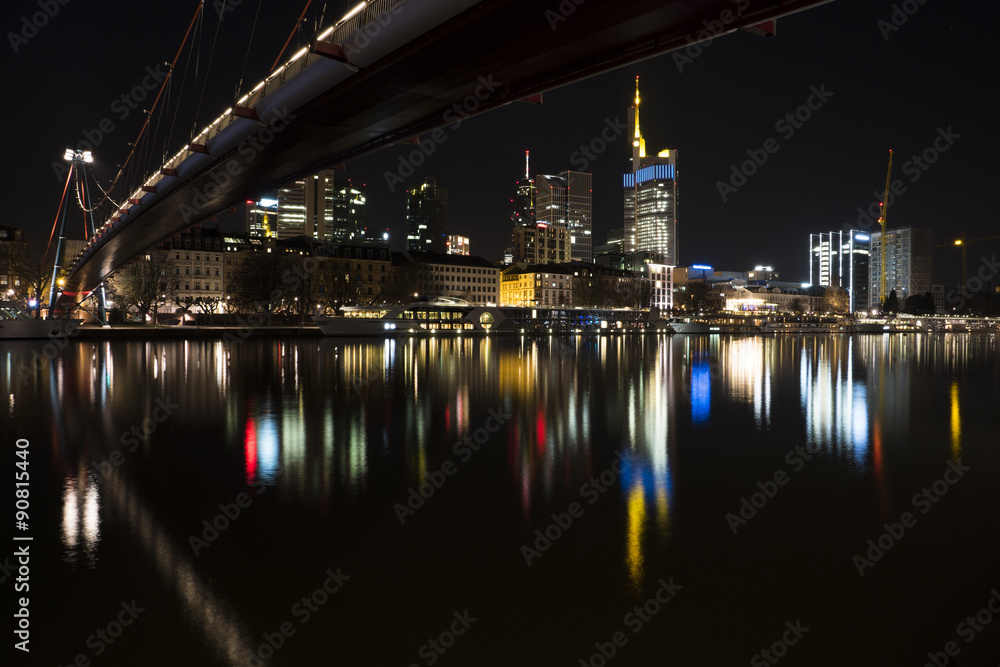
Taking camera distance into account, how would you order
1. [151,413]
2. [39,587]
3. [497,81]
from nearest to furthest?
[39,587], [151,413], [497,81]

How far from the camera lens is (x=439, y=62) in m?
14.4

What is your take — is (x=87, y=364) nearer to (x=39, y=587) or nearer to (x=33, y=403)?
(x=33, y=403)

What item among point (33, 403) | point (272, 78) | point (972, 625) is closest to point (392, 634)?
point (972, 625)

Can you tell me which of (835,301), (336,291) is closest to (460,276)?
(336,291)

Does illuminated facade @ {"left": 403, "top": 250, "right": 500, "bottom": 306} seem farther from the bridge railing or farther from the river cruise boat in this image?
the bridge railing

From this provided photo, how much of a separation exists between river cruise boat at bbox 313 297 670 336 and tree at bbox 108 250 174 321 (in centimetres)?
1760

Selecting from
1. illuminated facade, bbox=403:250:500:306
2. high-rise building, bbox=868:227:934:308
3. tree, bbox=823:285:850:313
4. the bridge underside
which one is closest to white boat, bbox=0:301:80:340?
the bridge underside

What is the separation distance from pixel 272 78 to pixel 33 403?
37.4 feet

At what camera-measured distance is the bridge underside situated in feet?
38.4

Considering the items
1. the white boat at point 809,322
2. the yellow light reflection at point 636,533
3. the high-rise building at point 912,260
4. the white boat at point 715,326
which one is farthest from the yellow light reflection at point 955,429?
the high-rise building at point 912,260

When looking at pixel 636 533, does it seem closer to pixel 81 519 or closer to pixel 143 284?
pixel 81 519

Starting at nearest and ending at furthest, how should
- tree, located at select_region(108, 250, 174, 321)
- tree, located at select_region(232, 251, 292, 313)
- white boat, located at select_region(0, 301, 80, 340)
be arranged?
1. white boat, located at select_region(0, 301, 80, 340)
2. tree, located at select_region(108, 250, 174, 321)
3. tree, located at select_region(232, 251, 292, 313)

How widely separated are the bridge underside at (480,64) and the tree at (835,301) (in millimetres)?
184223

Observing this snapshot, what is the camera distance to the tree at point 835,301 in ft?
585
